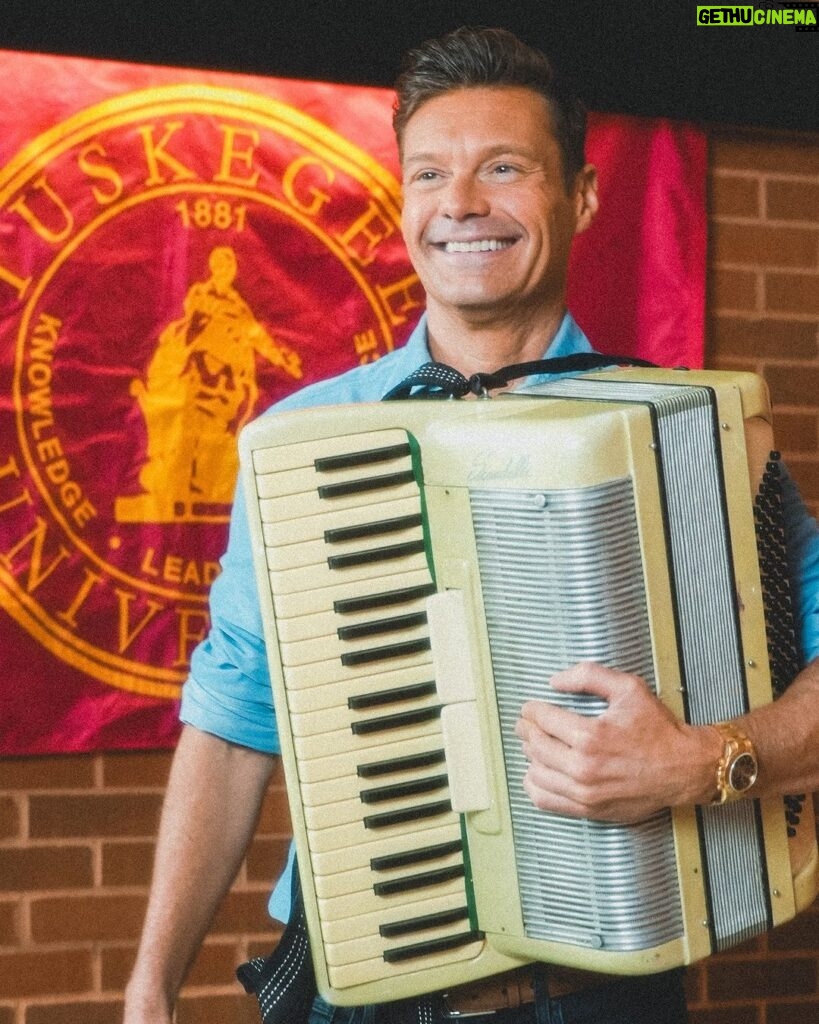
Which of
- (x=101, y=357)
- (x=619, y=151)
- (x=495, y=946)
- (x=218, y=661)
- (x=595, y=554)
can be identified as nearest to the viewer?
(x=595, y=554)

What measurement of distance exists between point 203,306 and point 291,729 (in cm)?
130

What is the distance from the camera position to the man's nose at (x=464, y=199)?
5.29 feet

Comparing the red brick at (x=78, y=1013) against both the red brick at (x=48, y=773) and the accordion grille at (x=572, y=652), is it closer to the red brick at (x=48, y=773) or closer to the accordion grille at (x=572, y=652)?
the red brick at (x=48, y=773)

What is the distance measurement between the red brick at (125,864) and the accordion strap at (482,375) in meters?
1.32

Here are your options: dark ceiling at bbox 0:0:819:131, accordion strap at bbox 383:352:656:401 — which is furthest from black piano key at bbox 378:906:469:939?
dark ceiling at bbox 0:0:819:131

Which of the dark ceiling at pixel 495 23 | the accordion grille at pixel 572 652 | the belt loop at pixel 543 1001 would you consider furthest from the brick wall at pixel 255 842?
the accordion grille at pixel 572 652

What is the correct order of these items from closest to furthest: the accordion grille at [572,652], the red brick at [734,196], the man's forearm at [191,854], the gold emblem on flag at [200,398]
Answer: the accordion grille at [572,652] < the man's forearm at [191,854] < the gold emblem on flag at [200,398] < the red brick at [734,196]

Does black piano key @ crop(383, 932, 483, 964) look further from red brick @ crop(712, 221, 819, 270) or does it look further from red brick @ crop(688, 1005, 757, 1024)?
red brick @ crop(712, 221, 819, 270)

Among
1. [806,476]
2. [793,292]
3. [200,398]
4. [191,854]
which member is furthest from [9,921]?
[793,292]

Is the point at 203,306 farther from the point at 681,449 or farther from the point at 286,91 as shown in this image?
the point at 681,449

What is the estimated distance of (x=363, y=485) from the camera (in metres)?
1.33

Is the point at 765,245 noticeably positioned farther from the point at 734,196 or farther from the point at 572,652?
the point at 572,652

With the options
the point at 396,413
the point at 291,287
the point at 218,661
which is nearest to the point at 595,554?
the point at 396,413

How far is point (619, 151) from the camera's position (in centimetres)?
264
